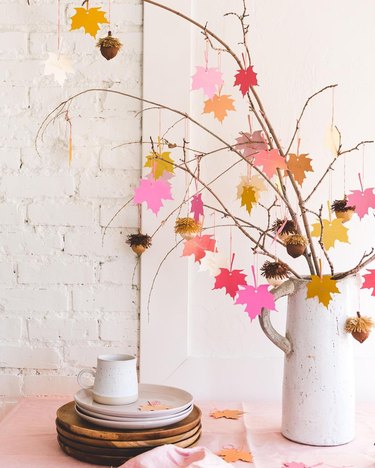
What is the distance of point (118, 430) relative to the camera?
133cm

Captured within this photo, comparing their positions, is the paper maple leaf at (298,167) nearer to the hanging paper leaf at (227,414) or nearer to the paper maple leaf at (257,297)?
the paper maple leaf at (257,297)

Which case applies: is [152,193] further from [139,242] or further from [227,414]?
[227,414]

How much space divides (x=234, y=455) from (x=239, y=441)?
0.10 metres

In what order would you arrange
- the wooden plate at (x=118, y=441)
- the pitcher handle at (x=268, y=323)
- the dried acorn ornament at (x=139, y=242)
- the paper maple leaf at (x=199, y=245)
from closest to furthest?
the wooden plate at (x=118, y=441) → the pitcher handle at (x=268, y=323) → the paper maple leaf at (x=199, y=245) → the dried acorn ornament at (x=139, y=242)

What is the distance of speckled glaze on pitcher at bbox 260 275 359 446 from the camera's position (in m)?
1.39

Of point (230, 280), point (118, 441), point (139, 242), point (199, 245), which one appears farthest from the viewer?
point (139, 242)

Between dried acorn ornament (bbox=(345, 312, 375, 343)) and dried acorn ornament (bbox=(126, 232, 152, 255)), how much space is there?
55 centimetres

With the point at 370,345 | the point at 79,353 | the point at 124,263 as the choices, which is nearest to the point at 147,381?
the point at 79,353

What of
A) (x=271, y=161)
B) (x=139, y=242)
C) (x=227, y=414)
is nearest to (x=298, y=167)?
(x=271, y=161)

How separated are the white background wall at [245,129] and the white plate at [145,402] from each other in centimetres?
22

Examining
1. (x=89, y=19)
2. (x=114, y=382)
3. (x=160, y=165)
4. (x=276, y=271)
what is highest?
(x=89, y=19)

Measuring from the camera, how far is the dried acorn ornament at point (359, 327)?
1.35 m

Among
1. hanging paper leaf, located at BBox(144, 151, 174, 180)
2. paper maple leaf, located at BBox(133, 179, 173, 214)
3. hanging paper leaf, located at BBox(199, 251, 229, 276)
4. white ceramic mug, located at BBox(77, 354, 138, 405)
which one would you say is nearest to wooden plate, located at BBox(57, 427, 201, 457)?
white ceramic mug, located at BBox(77, 354, 138, 405)

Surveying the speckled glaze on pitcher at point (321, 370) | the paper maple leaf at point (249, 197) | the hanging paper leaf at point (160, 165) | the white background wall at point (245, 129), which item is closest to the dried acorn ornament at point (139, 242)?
the white background wall at point (245, 129)
